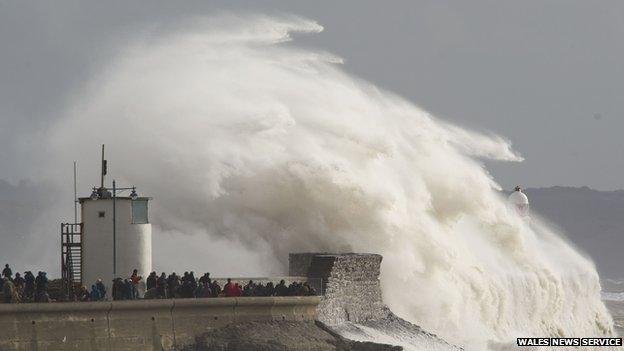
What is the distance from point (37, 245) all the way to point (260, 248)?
31.6 m

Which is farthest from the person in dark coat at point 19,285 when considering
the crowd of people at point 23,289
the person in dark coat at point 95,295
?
the person in dark coat at point 95,295

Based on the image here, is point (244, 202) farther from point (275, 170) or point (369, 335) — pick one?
point (369, 335)

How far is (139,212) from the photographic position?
28.4 meters

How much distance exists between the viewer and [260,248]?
125 feet

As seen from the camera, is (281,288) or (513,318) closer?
(281,288)

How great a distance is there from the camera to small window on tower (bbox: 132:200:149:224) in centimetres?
2828

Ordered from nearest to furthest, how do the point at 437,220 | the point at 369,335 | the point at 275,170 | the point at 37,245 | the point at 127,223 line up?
the point at 127,223, the point at 369,335, the point at 275,170, the point at 437,220, the point at 37,245

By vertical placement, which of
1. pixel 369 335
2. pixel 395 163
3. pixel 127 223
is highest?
pixel 395 163

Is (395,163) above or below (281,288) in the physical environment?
above

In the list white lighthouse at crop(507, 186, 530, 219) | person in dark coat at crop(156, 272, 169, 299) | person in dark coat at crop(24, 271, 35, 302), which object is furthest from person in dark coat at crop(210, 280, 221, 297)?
white lighthouse at crop(507, 186, 530, 219)

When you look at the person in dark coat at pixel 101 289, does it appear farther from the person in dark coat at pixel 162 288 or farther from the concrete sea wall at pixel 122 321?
the person in dark coat at pixel 162 288

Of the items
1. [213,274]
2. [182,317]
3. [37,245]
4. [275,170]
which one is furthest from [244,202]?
[37,245]

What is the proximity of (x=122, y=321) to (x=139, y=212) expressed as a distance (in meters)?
2.59

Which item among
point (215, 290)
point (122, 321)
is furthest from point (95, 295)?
point (215, 290)
